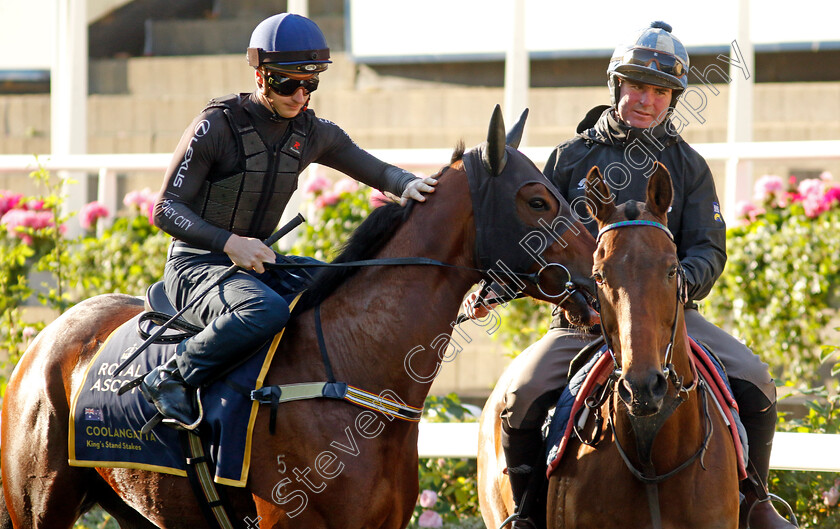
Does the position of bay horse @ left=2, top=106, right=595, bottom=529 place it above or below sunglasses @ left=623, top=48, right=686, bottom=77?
below

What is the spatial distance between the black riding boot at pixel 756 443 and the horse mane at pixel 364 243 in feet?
4.93

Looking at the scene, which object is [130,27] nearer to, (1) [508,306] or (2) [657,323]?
(1) [508,306]

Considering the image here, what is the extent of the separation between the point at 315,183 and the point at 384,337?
11.9 feet

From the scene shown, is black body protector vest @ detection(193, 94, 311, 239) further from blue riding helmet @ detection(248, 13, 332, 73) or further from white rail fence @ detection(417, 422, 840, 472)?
white rail fence @ detection(417, 422, 840, 472)

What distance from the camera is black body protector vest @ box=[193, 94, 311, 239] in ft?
11.8

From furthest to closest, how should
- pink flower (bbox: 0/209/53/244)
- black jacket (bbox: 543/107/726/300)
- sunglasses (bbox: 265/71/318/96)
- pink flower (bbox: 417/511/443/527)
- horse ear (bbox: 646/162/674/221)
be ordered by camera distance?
1. pink flower (bbox: 0/209/53/244)
2. pink flower (bbox: 417/511/443/527)
3. black jacket (bbox: 543/107/726/300)
4. sunglasses (bbox: 265/71/318/96)
5. horse ear (bbox: 646/162/674/221)

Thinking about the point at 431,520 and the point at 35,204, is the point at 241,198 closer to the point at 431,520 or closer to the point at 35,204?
the point at 431,520

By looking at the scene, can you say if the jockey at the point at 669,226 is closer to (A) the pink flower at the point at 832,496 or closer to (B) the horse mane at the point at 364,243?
(B) the horse mane at the point at 364,243

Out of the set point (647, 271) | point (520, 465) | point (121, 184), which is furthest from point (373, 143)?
point (647, 271)

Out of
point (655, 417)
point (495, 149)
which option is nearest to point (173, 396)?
point (495, 149)

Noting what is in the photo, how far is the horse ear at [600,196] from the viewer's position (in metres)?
3.23

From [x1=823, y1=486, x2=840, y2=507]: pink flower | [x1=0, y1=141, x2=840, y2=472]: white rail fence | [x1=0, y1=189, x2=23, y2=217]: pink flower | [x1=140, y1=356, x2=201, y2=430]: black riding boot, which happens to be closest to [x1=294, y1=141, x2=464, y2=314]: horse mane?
[x1=140, y1=356, x2=201, y2=430]: black riding boot

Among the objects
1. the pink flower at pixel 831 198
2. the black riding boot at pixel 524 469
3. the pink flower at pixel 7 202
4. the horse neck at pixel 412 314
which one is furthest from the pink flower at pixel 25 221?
the pink flower at pixel 831 198

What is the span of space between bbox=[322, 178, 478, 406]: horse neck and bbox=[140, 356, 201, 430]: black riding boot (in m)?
0.54
